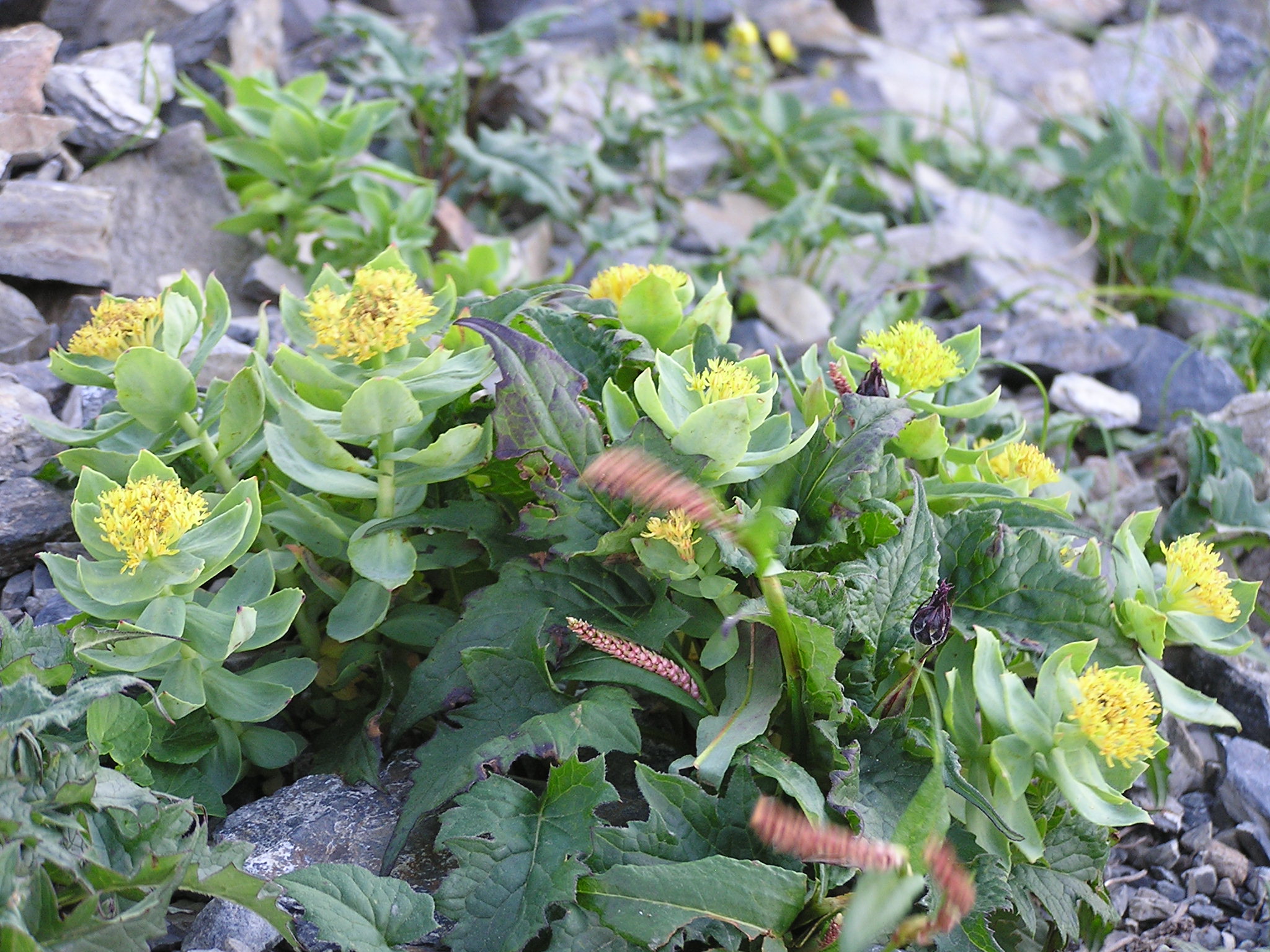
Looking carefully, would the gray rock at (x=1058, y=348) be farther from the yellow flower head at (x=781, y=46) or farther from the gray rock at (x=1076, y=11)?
the gray rock at (x=1076, y=11)

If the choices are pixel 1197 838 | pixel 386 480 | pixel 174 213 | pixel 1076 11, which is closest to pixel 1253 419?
pixel 1197 838

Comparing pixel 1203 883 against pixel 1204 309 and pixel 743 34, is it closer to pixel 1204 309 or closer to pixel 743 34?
pixel 1204 309

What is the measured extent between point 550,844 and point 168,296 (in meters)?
0.98

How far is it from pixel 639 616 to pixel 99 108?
6.61 ft

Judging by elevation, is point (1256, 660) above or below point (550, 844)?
below

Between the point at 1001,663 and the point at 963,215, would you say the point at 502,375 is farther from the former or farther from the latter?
the point at 963,215

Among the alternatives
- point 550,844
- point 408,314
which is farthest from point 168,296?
point 550,844

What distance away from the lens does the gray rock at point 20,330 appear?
215cm

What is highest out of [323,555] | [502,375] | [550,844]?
[502,375]

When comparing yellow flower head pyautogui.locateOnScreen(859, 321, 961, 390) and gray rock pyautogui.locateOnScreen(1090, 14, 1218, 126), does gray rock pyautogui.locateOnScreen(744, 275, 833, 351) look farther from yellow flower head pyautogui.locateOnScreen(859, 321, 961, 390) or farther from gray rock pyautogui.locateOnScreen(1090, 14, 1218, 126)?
gray rock pyautogui.locateOnScreen(1090, 14, 1218, 126)

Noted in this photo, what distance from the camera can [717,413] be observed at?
1321 millimetres

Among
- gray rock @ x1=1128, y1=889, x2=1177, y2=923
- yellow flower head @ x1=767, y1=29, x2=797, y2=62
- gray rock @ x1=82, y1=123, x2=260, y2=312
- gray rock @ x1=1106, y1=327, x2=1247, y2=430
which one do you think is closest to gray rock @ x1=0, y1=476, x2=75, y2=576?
gray rock @ x1=82, y1=123, x2=260, y2=312

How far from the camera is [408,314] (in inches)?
59.3

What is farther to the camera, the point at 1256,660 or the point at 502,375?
the point at 1256,660
